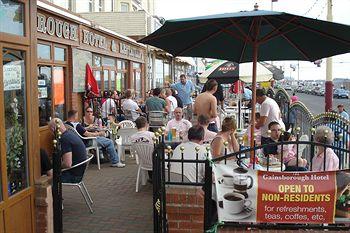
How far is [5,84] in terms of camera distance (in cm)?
389

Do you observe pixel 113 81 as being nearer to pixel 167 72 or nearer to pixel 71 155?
pixel 71 155

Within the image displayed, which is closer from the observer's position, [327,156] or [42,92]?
[327,156]

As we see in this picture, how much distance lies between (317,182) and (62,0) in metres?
14.3

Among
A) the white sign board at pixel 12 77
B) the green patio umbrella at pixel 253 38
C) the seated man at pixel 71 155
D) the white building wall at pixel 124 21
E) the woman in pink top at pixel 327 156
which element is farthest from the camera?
the white building wall at pixel 124 21

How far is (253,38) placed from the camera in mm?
5262

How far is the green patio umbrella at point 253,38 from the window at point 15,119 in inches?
61.2

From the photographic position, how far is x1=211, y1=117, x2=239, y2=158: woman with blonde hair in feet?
17.5

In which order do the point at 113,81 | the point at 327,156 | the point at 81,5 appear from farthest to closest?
the point at 81,5, the point at 113,81, the point at 327,156

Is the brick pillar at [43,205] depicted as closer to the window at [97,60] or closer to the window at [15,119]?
the window at [15,119]

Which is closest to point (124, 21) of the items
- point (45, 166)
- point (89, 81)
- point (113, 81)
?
point (113, 81)

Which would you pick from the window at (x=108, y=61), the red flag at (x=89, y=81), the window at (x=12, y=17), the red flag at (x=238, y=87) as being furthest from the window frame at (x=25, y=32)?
the red flag at (x=238, y=87)

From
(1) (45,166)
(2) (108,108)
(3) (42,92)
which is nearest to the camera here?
(1) (45,166)

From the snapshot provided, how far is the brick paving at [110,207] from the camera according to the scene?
5.14 metres

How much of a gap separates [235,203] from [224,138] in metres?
2.19
